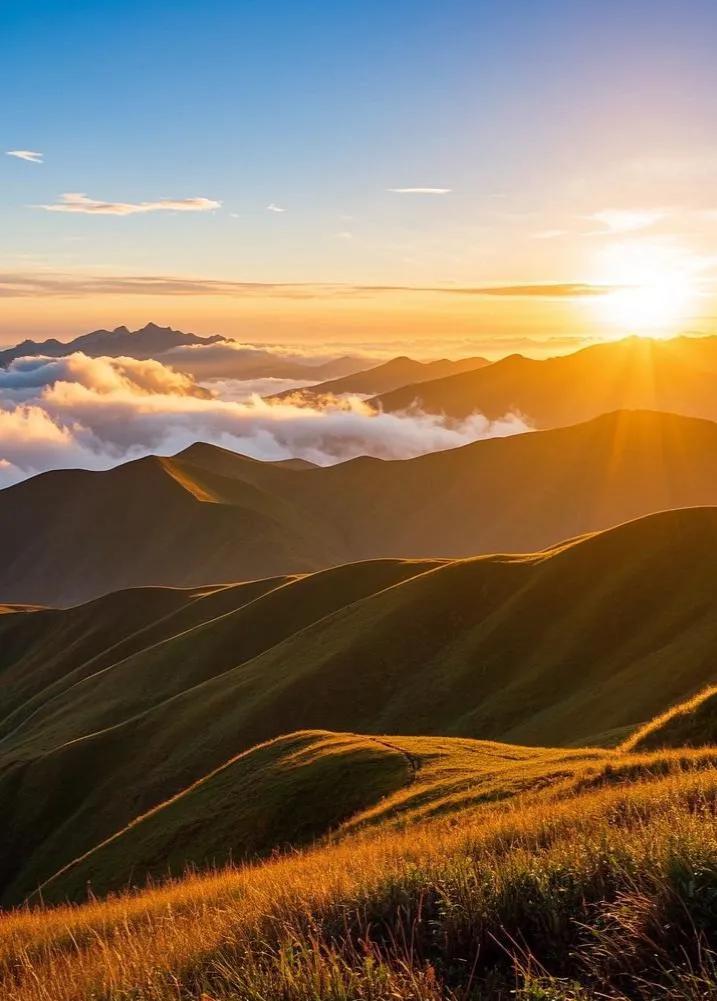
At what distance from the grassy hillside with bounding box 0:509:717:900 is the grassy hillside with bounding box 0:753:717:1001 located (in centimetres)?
3798

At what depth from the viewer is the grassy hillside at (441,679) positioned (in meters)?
56.4

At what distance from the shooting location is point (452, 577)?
269 ft

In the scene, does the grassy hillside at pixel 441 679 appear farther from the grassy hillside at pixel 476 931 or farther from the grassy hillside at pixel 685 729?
the grassy hillside at pixel 476 931

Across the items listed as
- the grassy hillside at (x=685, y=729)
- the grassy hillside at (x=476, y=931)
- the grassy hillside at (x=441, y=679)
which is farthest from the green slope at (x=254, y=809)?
the grassy hillside at (x=476, y=931)

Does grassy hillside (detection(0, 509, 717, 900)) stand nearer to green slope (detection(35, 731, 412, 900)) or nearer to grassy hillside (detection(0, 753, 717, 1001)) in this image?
green slope (detection(35, 731, 412, 900))

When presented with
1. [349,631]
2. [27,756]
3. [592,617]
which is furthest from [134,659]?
[592,617]

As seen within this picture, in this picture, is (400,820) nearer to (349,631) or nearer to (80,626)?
(349,631)

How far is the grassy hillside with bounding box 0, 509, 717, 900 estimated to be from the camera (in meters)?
56.4

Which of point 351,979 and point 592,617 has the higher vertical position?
point 351,979

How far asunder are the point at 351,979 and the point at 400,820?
17036 mm

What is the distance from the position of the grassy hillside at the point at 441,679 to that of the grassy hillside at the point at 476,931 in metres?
38.0

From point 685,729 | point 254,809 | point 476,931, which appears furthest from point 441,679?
point 476,931

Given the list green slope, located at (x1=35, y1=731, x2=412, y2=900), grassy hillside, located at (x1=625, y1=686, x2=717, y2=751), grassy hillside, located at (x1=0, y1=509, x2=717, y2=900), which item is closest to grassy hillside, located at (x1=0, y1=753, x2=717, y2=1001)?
grassy hillside, located at (x1=625, y1=686, x2=717, y2=751)

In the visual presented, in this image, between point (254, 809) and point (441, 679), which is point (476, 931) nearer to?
point (254, 809)
